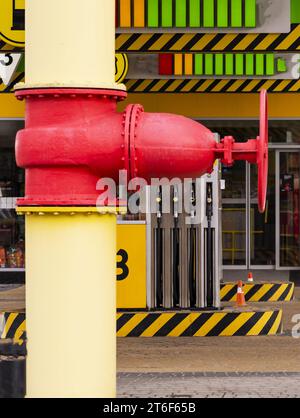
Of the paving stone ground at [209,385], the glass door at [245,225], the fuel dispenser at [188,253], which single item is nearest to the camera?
the paving stone ground at [209,385]

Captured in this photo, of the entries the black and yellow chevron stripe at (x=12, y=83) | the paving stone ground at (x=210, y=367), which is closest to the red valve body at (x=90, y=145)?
the paving stone ground at (x=210, y=367)

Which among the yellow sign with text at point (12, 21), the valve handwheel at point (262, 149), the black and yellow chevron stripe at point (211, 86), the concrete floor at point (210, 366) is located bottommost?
the concrete floor at point (210, 366)

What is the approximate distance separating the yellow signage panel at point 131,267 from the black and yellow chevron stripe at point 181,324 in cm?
34

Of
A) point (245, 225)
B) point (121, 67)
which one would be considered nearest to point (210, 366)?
point (121, 67)

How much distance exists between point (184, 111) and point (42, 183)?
648 inches

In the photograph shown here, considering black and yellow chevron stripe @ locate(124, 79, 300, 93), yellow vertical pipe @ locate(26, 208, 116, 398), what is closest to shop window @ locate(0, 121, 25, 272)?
black and yellow chevron stripe @ locate(124, 79, 300, 93)

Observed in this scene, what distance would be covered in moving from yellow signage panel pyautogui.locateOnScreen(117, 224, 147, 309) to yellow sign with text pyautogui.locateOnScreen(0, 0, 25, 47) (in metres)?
3.26

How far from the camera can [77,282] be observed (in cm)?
196

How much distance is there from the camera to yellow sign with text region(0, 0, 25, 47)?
8086mm

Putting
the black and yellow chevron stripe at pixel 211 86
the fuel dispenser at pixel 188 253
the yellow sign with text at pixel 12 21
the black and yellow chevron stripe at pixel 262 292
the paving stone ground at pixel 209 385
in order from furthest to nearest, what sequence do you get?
the black and yellow chevron stripe at pixel 211 86 → the black and yellow chevron stripe at pixel 262 292 → the fuel dispenser at pixel 188 253 → the yellow sign with text at pixel 12 21 → the paving stone ground at pixel 209 385

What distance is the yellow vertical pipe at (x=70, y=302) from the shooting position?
1962mm

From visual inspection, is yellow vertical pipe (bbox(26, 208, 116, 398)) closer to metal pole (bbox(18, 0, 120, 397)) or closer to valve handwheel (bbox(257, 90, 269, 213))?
metal pole (bbox(18, 0, 120, 397))

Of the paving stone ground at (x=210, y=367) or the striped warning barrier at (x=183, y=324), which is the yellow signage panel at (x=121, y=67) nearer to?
the striped warning barrier at (x=183, y=324)

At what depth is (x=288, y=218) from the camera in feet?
62.9
